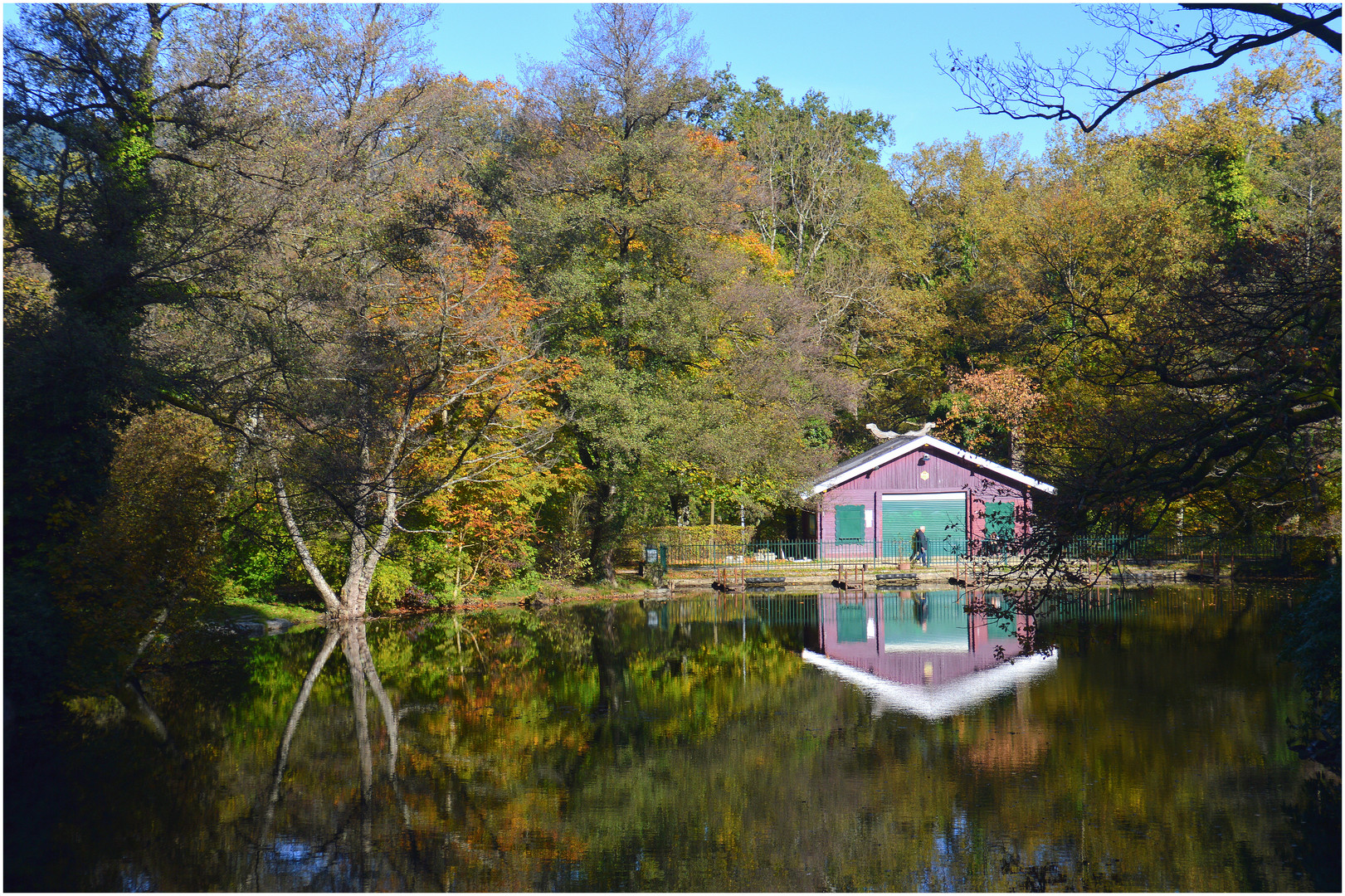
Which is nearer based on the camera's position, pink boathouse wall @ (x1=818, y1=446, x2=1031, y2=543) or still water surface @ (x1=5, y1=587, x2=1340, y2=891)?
still water surface @ (x1=5, y1=587, x2=1340, y2=891)

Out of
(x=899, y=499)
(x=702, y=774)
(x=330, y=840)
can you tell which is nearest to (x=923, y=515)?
(x=899, y=499)

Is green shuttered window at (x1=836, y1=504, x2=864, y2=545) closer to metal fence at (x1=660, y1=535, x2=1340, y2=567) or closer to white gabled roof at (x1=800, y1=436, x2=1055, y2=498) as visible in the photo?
metal fence at (x1=660, y1=535, x2=1340, y2=567)

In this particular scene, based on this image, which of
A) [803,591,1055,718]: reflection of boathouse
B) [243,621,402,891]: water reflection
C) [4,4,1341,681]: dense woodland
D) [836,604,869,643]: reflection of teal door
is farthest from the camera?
[836,604,869,643]: reflection of teal door

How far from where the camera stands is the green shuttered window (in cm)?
3784

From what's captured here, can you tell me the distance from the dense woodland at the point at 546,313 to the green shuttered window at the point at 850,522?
3.17m

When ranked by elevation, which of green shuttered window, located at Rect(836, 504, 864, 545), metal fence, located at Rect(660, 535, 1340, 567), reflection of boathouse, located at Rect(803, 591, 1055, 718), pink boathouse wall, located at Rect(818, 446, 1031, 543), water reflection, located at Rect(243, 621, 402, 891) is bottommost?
water reflection, located at Rect(243, 621, 402, 891)

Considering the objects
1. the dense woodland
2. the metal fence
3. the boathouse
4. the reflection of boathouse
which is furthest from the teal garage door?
the reflection of boathouse

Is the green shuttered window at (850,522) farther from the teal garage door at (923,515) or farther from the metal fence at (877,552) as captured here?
the teal garage door at (923,515)

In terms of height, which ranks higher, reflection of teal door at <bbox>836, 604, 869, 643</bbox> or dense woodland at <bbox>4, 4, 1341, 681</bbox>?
dense woodland at <bbox>4, 4, 1341, 681</bbox>

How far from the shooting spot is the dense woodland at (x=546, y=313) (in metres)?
13.9

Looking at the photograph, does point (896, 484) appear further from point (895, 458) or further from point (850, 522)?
point (850, 522)

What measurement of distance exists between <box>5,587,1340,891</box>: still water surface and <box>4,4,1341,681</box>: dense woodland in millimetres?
2882

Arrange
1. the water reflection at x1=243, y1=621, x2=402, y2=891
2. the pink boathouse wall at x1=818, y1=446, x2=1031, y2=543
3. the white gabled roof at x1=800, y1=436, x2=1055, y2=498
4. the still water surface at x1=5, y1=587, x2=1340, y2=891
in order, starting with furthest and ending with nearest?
the pink boathouse wall at x1=818, y1=446, x2=1031, y2=543, the white gabled roof at x1=800, y1=436, x2=1055, y2=498, the still water surface at x1=5, y1=587, x2=1340, y2=891, the water reflection at x1=243, y1=621, x2=402, y2=891

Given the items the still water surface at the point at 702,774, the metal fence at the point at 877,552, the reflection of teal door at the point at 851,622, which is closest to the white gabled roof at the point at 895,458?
the metal fence at the point at 877,552
